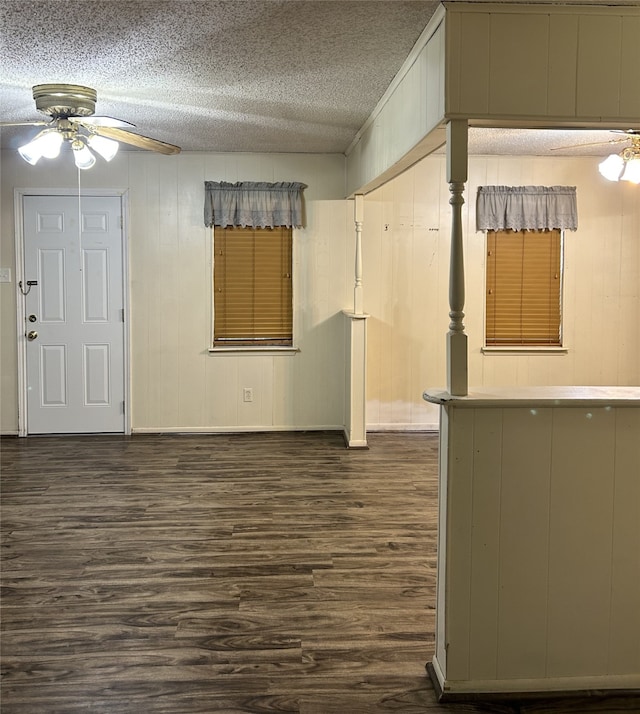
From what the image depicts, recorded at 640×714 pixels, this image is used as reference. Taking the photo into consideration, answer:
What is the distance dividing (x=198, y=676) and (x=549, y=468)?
4.76 ft

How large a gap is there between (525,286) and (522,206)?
27.3 inches

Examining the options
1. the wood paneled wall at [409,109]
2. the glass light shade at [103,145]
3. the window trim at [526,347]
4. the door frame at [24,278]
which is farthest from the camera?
the window trim at [526,347]

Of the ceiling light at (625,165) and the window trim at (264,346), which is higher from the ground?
the ceiling light at (625,165)

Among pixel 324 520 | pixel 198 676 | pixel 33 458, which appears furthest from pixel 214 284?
pixel 198 676

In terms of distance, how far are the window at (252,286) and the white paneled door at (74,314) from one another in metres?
0.87

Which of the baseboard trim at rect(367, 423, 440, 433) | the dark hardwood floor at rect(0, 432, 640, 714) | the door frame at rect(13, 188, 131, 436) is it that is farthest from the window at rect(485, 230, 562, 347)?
the door frame at rect(13, 188, 131, 436)

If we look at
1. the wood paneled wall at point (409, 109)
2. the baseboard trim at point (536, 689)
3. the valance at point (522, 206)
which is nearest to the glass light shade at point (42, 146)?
the wood paneled wall at point (409, 109)

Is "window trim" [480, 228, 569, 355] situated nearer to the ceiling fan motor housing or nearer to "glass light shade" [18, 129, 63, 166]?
the ceiling fan motor housing

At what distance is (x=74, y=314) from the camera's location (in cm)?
662

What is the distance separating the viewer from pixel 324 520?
4449 millimetres

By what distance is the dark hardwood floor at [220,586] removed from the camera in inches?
104

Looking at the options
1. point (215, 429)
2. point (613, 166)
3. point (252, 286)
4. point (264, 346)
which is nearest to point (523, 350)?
point (613, 166)

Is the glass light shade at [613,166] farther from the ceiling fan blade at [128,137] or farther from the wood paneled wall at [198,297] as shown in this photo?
the ceiling fan blade at [128,137]

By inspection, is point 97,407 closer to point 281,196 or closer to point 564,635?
point 281,196
